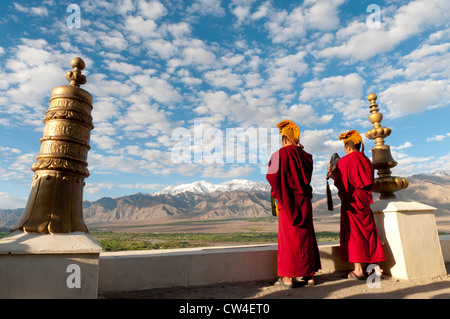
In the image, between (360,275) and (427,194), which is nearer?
(360,275)

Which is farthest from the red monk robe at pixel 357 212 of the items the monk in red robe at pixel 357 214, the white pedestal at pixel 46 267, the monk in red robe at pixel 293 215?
the white pedestal at pixel 46 267

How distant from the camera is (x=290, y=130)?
158 inches

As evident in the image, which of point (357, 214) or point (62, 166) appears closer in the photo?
point (62, 166)

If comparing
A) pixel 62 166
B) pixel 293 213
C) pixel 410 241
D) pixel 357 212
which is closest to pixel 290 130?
pixel 293 213

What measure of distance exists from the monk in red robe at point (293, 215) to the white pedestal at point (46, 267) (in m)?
2.22

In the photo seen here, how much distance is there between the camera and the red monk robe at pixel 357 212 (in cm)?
374

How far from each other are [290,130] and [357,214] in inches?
60.4

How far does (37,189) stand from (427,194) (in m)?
134

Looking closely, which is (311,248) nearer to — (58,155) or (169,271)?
(169,271)

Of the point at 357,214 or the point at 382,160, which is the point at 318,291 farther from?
the point at 382,160

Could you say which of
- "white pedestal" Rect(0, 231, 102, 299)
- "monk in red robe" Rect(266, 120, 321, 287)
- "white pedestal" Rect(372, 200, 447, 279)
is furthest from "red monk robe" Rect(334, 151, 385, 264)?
"white pedestal" Rect(0, 231, 102, 299)

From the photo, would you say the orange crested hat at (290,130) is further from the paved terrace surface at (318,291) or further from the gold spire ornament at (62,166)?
the gold spire ornament at (62,166)
